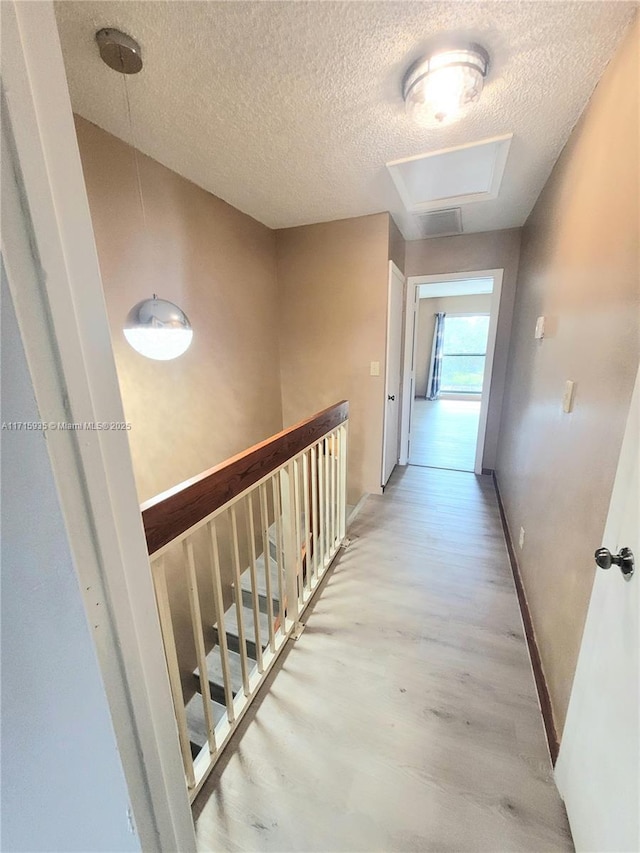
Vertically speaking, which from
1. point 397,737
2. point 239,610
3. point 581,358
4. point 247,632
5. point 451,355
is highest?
point 581,358

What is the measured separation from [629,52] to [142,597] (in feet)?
6.90

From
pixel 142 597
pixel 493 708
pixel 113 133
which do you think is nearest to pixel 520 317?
pixel 493 708

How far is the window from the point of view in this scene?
25.7 ft

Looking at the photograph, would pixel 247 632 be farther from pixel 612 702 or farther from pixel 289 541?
pixel 612 702

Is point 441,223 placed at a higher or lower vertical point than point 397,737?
higher

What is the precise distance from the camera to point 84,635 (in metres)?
0.56

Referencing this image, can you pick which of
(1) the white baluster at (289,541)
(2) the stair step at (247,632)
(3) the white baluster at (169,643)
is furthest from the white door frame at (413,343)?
(3) the white baluster at (169,643)

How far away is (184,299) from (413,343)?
7.74 ft

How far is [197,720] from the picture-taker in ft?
6.93

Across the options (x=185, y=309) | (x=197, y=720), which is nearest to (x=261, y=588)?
(x=197, y=720)

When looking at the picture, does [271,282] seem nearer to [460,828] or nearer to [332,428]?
[332,428]

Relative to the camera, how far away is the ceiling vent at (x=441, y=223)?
259 cm

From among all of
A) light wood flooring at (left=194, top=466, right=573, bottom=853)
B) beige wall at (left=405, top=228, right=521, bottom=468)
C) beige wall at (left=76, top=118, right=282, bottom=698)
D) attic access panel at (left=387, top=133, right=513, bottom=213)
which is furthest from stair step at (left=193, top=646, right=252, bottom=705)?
attic access panel at (left=387, top=133, right=513, bottom=213)

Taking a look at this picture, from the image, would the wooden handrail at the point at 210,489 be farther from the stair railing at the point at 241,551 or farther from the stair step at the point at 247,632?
the stair step at the point at 247,632
